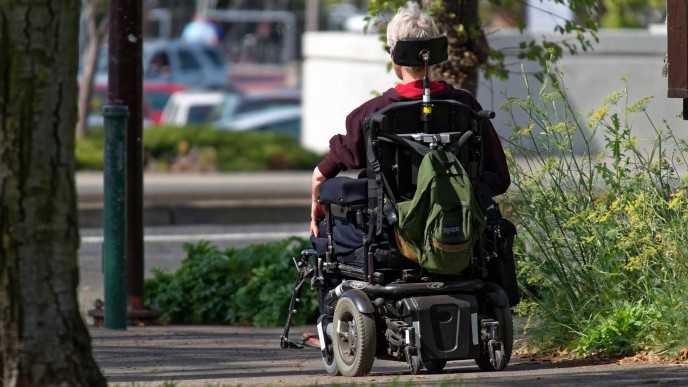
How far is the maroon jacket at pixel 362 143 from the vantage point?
17.0 ft

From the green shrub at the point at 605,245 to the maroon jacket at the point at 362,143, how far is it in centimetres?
42

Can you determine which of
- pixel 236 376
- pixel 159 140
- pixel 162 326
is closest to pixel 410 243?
pixel 236 376

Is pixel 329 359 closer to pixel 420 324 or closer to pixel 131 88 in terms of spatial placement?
pixel 420 324

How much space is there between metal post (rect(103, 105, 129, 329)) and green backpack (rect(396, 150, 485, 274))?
8.79 ft

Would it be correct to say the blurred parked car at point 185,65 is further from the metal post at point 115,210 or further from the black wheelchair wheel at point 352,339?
the black wheelchair wheel at point 352,339

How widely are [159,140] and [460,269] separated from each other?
51.9 ft

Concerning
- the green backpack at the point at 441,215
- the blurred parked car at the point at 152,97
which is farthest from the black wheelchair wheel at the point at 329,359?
the blurred parked car at the point at 152,97

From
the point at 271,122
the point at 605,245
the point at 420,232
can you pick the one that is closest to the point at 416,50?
the point at 420,232

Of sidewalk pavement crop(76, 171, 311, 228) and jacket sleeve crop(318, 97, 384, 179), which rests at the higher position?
jacket sleeve crop(318, 97, 384, 179)

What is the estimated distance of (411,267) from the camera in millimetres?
5215

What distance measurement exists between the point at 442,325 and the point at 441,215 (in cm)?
49

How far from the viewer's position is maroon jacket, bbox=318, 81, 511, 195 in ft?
17.0

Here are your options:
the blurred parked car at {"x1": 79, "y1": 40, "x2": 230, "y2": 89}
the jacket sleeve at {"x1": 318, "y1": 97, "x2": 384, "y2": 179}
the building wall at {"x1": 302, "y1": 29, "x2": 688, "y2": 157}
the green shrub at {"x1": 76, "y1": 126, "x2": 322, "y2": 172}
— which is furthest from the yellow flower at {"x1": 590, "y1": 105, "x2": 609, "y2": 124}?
the blurred parked car at {"x1": 79, "y1": 40, "x2": 230, "y2": 89}

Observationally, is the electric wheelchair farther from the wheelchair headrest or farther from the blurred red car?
the blurred red car
